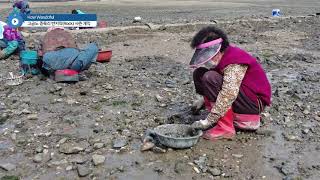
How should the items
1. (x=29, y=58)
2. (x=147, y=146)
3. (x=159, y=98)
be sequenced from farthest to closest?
(x=29, y=58) < (x=159, y=98) < (x=147, y=146)

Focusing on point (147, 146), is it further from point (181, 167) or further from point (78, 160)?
point (78, 160)

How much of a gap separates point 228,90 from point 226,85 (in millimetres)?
54

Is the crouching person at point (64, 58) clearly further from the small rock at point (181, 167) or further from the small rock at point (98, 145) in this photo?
the small rock at point (181, 167)

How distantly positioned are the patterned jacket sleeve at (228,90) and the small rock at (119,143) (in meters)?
0.95

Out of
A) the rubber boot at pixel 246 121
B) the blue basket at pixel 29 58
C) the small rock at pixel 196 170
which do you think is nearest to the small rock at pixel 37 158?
the small rock at pixel 196 170

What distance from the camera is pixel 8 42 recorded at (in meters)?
9.39

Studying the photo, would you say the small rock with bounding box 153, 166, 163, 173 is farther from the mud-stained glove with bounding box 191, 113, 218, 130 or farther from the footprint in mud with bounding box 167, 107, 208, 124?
the footprint in mud with bounding box 167, 107, 208, 124

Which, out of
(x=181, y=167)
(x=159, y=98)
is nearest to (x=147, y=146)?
(x=181, y=167)

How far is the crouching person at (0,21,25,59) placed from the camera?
30.4 ft

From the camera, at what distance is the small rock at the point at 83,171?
434 cm

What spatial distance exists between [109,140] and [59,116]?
111 cm

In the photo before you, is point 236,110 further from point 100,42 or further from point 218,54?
point 100,42

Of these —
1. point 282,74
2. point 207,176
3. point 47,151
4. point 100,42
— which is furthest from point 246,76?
point 100,42

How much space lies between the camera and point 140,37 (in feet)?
39.1
